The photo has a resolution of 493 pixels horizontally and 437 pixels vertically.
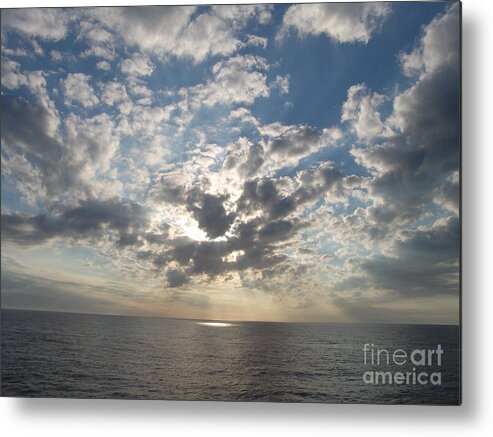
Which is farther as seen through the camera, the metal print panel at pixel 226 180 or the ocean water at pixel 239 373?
the metal print panel at pixel 226 180

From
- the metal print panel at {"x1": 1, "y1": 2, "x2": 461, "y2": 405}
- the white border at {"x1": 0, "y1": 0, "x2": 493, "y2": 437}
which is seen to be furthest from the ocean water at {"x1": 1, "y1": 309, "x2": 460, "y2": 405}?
the white border at {"x1": 0, "y1": 0, "x2": 493, "y2": 437}

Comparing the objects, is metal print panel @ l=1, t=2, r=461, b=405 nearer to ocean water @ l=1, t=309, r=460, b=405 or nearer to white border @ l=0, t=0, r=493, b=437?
ocean water @ l=1, t=309, r=460, b=405

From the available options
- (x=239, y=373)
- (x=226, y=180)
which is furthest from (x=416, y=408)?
(x=226, y=180)

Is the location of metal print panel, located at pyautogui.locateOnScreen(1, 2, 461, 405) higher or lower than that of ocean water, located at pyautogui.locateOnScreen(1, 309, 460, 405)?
higher

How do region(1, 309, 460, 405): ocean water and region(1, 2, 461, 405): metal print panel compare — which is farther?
region(1, 2, 461, 405): metal print panel

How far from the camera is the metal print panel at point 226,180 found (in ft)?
17.6

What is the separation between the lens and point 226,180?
5750 mm

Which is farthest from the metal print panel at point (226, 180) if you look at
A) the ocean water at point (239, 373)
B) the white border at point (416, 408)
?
the white border at point (416, 408)

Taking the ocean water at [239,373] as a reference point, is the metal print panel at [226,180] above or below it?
above

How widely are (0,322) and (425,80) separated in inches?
273

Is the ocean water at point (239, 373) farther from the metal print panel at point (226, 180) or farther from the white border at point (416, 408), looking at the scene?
the white border at point (416, 408)

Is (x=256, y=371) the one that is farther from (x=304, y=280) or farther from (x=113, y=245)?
(x=113, y=245)

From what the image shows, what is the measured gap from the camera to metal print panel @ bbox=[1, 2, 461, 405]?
535 centimetres

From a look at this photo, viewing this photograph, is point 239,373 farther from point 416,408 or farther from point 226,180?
point 226,180
